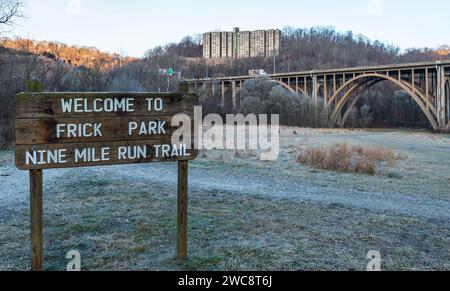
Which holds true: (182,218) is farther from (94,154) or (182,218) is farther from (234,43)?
(234,43)

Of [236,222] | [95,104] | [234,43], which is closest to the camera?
[95,104]

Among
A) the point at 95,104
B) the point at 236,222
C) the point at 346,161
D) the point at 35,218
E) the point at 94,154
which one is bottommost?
the point at 236,222

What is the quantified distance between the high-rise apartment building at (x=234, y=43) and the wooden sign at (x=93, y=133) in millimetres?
138515

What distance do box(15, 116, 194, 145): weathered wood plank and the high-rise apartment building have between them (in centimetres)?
13858

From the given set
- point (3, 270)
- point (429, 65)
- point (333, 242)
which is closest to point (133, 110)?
point (3, 270)

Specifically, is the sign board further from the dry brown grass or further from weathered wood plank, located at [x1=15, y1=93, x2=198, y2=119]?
the dry brown grass

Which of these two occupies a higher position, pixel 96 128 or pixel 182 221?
pixel 96 128

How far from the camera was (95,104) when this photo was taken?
4.09 m

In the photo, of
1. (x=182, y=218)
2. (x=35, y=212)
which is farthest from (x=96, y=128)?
(x=182, y=218)

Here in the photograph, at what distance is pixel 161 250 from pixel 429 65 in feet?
164

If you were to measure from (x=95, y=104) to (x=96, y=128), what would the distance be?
0.24 meters

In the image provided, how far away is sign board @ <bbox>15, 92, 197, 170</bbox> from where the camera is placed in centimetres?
383

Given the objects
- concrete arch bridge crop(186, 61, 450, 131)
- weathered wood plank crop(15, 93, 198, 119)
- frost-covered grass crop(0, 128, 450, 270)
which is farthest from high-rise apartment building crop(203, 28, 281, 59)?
weathered wood plank crop(15, 93, 198, 119)

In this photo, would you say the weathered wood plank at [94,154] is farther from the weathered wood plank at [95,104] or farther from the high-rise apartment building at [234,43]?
the high-rise apartment building at [234,43]
